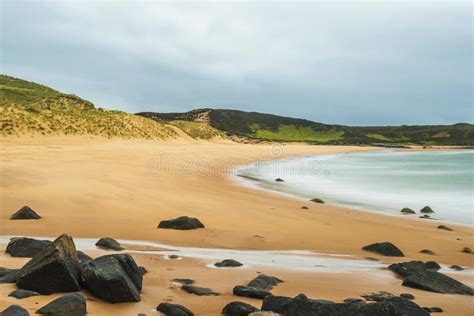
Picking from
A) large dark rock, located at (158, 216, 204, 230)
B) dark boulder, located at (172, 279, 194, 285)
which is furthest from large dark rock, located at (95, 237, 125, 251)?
large dark rock, located at (158, 216, 204, 230)

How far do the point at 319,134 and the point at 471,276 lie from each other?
5681 inches

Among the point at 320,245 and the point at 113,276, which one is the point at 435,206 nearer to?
the point at 320,245

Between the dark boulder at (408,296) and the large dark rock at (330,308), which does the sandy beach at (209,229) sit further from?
the large dark rock at (330,308)

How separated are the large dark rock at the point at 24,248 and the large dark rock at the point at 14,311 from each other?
2.23 m

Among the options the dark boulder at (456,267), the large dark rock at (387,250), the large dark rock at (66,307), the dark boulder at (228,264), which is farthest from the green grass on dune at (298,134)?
the large dark rock at (66,307)

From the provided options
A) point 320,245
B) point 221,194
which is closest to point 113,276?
point 320,245

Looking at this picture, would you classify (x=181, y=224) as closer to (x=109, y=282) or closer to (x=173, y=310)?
(x=109, y=282)

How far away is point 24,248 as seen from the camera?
5.73m

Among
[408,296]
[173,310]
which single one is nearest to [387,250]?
[408,296]

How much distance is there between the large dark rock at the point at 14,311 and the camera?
3457 millimetres

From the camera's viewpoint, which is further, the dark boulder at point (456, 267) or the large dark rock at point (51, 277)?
the dark boulder at point (456, 267)

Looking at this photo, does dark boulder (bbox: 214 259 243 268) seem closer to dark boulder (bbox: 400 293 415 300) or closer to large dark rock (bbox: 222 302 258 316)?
large dark rock (bbox: 222 302 258 316)

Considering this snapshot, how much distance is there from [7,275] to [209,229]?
4.73m

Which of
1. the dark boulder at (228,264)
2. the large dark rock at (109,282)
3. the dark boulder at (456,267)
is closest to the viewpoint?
the large dark rock at (109,282)
